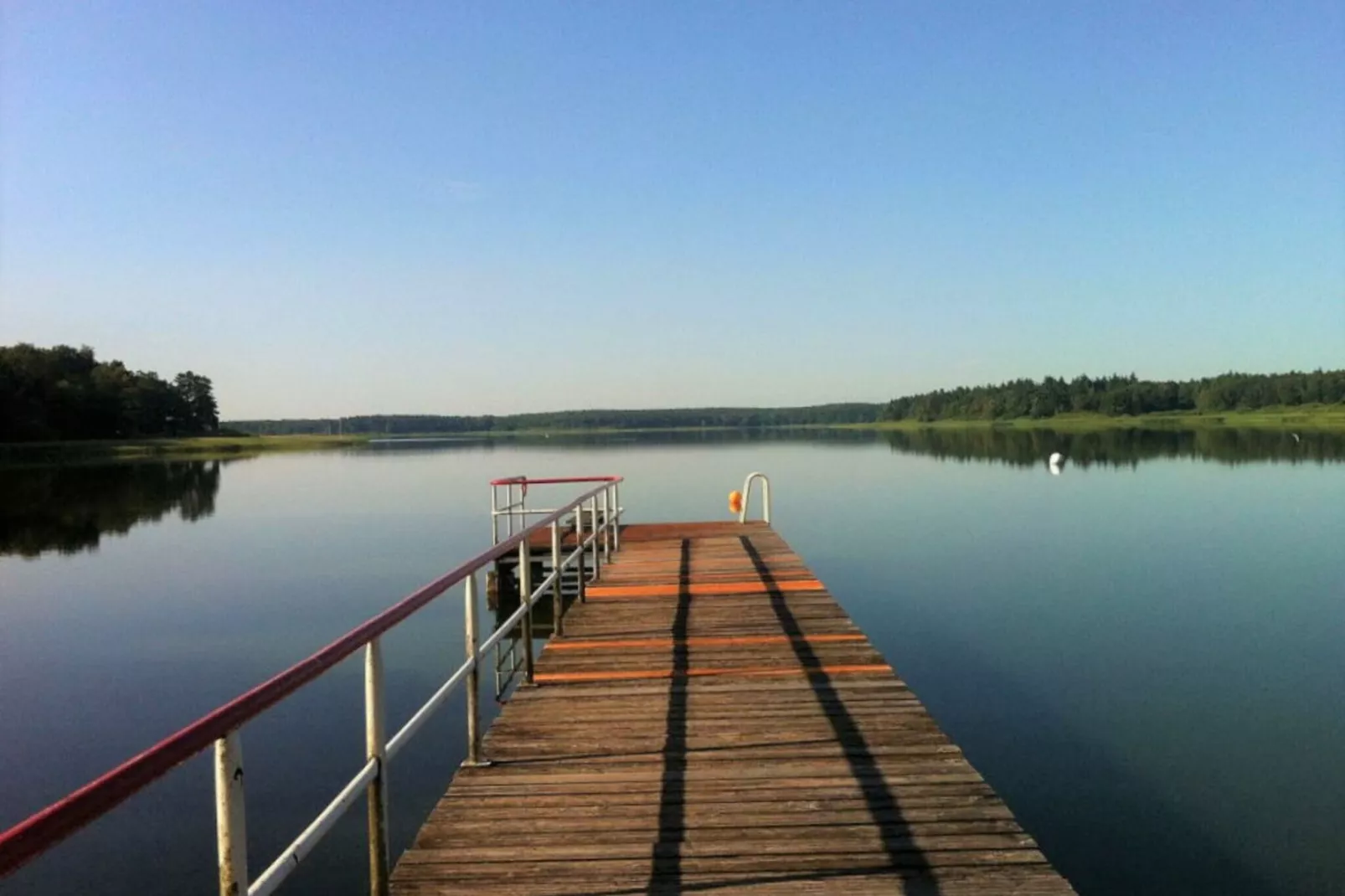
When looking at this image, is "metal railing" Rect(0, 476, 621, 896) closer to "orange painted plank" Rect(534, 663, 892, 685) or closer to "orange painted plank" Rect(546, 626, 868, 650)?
"orange painted plank" Rect(534, 663, 892, 685)

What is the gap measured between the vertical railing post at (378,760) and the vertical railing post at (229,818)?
852 mm

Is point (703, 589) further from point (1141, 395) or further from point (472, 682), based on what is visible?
point (1141, 395)

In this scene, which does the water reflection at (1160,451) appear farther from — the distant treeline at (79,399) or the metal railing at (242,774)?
the distant treeline at (79,399)

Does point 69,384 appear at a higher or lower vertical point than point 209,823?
higher

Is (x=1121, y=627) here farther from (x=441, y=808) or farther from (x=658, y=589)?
(x=441, y=808)

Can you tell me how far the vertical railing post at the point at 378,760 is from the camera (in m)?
3.09

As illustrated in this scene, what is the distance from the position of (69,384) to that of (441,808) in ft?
302

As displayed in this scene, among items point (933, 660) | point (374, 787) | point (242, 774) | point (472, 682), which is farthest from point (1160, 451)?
point (242, 774)

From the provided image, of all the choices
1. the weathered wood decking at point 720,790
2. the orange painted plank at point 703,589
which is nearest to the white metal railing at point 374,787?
the weathered wood decking at point 720,790

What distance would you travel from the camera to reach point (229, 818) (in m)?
2.19

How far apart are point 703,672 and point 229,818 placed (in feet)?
13.8

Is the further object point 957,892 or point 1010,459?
point 1010,459

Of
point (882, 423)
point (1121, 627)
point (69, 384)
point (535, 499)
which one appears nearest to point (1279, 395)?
point (882, 423)

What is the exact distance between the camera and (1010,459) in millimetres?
53625
